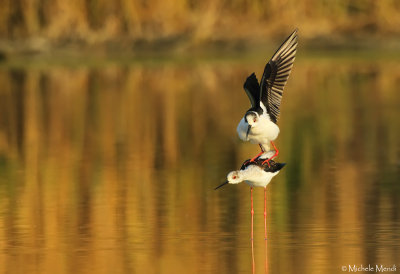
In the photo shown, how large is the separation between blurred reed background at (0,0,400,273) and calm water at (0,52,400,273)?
2 cm

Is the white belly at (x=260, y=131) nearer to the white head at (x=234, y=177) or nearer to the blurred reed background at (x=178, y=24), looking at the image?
the white head at (x=234, y=177)

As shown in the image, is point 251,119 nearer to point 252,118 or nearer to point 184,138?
point 252,118

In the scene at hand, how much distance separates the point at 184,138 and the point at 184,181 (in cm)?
→ 356

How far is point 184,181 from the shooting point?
37.4 ft

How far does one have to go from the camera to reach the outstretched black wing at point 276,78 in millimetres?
9188

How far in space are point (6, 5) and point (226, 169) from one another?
16437 mm

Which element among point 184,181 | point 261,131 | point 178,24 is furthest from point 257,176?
point 178,24

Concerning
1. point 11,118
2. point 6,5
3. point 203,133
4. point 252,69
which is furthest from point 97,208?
point 6,5

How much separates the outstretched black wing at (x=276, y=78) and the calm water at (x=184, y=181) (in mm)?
829

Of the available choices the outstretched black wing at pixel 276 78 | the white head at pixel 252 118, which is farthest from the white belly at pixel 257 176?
the outstretched black wing at pixel 276 78

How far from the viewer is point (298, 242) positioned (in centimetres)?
836

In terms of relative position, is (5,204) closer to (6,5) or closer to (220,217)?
(220,217)

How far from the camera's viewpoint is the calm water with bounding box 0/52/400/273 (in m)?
8.12

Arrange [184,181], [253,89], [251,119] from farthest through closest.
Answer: [184,181] → [253,89] → [251,119]
